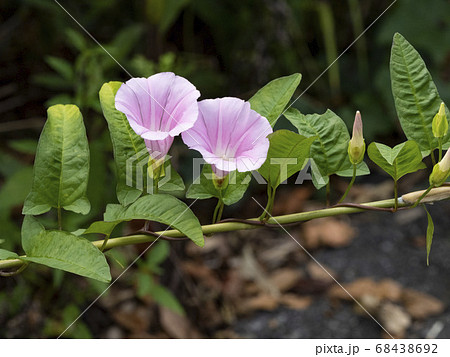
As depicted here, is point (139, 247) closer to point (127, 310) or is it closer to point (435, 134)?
point (127, 310)

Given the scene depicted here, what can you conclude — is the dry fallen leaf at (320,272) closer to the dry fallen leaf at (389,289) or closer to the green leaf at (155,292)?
the dry fallen leaf at (389,289)

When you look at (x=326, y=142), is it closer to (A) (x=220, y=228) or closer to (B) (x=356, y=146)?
(B) (x=356, y=146)

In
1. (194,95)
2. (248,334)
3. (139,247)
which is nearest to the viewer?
(194,95)

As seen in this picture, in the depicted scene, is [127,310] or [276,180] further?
[127,310]

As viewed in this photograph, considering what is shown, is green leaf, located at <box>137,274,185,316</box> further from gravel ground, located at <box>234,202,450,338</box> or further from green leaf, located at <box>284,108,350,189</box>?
green leaf, located at <box>284,108,350,189</box>

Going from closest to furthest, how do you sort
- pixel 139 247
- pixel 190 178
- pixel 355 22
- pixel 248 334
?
pixel 248 334, pixel 139 247, pixel 190 178, pixel 355 22

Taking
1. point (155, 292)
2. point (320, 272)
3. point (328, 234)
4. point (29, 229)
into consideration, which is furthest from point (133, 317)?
point (29, 229)

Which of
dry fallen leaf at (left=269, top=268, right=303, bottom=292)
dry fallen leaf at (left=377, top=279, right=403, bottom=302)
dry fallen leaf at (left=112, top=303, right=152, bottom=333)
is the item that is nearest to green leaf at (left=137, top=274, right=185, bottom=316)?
dry fallen leaf at (left=112, top=303, right=152, bottom=333)

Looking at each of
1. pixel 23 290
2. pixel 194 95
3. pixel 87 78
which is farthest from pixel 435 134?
pixel 23 290

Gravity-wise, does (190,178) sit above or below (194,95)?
below
